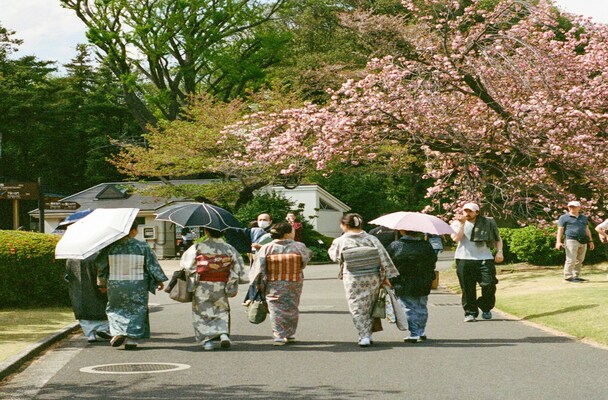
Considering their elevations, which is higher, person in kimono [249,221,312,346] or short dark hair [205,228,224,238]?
short dark hair [205,228,224,238]

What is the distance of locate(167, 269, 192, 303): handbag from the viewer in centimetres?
1046

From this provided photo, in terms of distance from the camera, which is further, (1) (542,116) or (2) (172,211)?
(1) (542,116)

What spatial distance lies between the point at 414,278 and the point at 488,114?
43.5 feet

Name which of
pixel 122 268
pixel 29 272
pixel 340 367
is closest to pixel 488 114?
pixel 29 272

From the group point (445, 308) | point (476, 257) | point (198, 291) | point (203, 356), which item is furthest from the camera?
point (445, 308)

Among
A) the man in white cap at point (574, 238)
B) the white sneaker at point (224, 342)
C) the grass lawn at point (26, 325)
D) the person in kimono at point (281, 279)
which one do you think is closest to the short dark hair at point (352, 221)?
the person in kimono at point (281, 279)

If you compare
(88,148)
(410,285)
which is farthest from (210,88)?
(410,285)

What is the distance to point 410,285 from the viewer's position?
11.0 meters

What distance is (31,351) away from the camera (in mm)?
9969

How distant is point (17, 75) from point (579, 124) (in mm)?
40994

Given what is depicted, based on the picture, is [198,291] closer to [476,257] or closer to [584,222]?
[476,257]

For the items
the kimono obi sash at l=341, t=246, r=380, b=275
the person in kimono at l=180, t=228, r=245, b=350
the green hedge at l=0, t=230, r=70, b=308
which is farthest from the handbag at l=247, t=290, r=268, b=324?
the green hedge at l=0, t=230, r=70, b=308

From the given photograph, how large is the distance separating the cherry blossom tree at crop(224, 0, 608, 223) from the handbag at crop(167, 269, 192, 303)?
10872 millimetres

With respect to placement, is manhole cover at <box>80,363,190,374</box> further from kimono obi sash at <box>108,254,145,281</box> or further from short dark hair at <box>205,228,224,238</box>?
short dark hair at <box>205,228,224,238</box>
